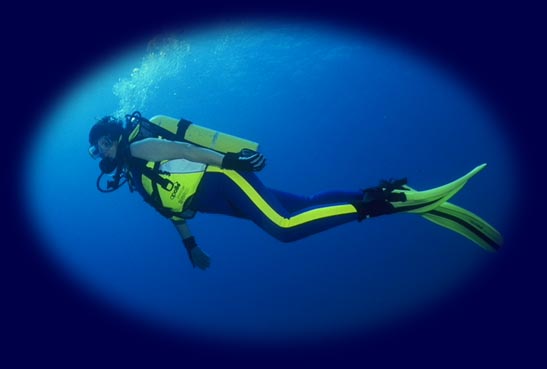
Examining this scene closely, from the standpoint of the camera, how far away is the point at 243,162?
354 centimetres

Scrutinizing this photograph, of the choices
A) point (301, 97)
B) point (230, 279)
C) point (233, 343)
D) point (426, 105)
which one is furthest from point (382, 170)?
point (233, 343)

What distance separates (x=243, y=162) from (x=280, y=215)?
746mm

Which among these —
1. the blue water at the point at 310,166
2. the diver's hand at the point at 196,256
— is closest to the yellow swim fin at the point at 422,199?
the diver's hand at the point at 196,256

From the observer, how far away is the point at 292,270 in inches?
861

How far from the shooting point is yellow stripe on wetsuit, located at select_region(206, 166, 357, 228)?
3680 millimetres

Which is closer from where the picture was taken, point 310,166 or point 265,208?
point 265,208

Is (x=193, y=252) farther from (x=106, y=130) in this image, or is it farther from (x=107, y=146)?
(x=106, y=130)

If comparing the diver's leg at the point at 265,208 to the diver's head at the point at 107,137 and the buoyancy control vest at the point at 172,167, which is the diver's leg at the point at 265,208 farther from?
the diver's head at the point at 107,137

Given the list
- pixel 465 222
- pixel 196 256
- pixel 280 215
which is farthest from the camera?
pixel 196 256

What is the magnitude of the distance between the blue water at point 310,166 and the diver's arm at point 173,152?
8.04 m

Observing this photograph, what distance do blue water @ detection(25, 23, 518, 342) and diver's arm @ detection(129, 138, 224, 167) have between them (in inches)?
316

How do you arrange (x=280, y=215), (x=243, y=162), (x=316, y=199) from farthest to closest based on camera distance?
(x=316, y=199) < (x=280, y=215) < (x=243, y=162)

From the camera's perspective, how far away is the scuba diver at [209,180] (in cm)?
361

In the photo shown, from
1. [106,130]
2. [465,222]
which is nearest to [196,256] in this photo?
[106,130]
